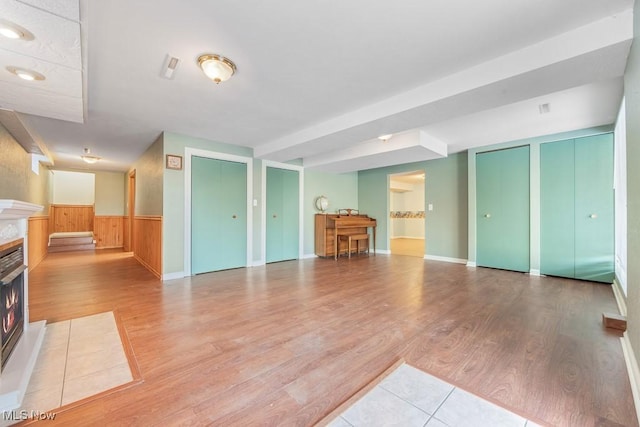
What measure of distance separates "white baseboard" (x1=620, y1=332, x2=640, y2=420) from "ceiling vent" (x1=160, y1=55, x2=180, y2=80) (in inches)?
139

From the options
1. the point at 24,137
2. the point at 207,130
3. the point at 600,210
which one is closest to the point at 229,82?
the point at 207,130

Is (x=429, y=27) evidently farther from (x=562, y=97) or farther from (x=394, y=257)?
(x=394, y=257)

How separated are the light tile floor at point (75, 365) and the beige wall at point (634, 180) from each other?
2918 millimetres

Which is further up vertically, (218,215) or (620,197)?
(620,197)

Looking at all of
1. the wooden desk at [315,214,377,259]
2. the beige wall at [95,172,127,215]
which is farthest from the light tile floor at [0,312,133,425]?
the beige wall at [95,172,127,215]

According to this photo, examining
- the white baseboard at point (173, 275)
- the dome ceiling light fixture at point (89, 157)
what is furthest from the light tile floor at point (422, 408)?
the dome ceiling light fixture at point (89, 157)

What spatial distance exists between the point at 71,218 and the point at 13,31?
906 cm

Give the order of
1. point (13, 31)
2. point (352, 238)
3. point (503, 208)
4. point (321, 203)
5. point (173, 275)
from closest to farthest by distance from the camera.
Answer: point (13, 31) → point (173, 275) → point (503, 208) → point (352, 238) → point (321, 203)

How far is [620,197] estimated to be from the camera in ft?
9.97

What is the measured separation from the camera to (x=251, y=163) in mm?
4703

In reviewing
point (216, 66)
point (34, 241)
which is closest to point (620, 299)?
point (216, 66)

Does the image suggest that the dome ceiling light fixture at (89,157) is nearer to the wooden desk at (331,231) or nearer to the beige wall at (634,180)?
the wooden desk at (331,231)

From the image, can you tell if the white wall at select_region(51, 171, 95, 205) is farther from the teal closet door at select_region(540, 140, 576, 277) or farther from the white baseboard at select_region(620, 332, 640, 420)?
the teal closet door at select_region(540, 140, 576, 277)

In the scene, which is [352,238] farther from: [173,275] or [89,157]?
[89,157]
